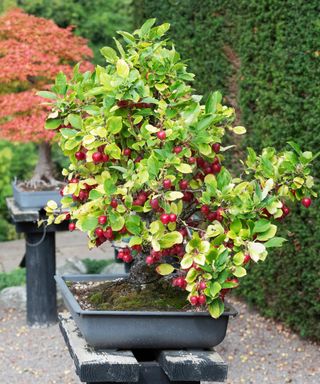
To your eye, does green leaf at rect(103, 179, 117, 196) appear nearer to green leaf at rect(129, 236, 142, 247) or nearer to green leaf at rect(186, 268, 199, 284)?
green leaf at rect(129, 236, 142, 247)

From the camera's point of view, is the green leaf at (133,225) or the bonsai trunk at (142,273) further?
the bonsai trunk at (142,273)

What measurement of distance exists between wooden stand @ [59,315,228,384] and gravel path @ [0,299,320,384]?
2.05 meters

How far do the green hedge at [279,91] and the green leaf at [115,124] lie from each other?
1779 mm

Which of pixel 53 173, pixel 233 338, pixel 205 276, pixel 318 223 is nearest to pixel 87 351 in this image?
pixel 205 276

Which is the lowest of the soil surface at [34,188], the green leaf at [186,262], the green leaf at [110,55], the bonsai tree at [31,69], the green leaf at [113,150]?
the soil surface at [34,188]

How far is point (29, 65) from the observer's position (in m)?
5.17

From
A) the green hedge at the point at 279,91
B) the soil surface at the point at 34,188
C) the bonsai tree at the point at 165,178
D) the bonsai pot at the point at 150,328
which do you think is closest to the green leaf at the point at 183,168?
the bonsai tree at the point at 165,178

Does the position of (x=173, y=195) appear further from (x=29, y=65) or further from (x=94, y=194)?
(x=29, y=65)

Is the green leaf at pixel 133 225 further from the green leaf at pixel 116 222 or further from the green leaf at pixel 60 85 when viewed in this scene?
the green leaf at pixel 60 85

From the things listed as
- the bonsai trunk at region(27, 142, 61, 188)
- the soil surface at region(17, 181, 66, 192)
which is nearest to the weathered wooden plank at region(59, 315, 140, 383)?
the soil surface at region(17, 181, 66, 192)

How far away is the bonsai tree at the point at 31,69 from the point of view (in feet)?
16.7

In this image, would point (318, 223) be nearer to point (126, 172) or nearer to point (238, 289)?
point (238, 289)

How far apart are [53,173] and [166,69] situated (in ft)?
10.7

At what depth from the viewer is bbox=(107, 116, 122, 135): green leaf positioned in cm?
226
